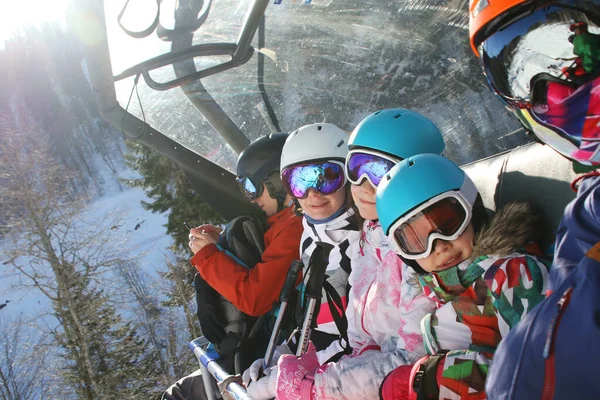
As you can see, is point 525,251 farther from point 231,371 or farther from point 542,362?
point 231,371

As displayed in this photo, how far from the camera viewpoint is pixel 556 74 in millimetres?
1150

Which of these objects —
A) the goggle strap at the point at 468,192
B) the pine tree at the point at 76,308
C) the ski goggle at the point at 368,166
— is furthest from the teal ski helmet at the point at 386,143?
the pine tree at the point at 76,308

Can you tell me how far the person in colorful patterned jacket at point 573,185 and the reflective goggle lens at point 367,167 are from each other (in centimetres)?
79

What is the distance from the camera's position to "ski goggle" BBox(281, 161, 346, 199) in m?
2.51

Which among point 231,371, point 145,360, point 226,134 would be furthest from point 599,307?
point 145,360

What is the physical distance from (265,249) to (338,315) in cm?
68

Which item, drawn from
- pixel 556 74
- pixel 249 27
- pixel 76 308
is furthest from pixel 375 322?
pixel 76 308

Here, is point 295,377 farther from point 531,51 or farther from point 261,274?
point 531,51

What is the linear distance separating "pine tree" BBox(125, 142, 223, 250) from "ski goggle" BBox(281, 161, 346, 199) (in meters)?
13.1

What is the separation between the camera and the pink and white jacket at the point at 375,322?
1.78 meters

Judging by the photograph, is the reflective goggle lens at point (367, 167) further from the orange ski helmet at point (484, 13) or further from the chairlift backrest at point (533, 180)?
the orange ski helmet at point (484, 13)

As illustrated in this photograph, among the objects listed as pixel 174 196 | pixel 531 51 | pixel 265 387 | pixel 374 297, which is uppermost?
pixel 174 196

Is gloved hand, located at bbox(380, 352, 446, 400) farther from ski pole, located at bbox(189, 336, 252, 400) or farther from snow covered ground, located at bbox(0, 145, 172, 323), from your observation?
snow covered ground, located at bbox(0, 145, 172, 323)

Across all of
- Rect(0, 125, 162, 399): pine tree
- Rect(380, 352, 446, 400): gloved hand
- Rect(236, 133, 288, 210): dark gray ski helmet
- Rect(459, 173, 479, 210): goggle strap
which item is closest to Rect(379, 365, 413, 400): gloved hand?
A: Rect(380, 352, 446, 400): gloved hand
